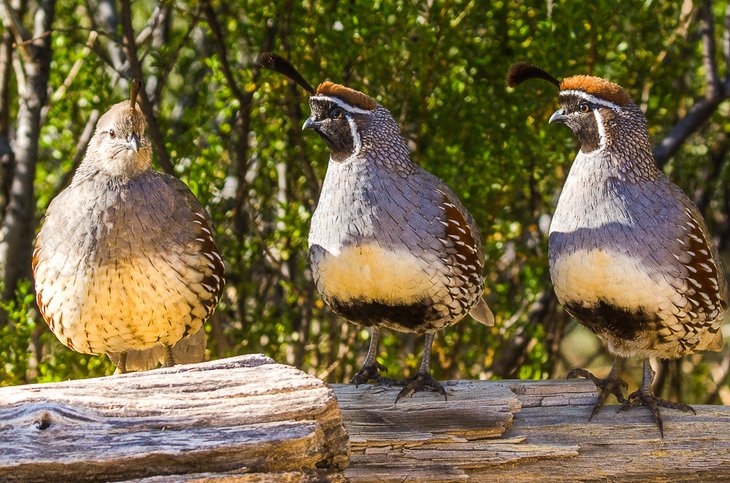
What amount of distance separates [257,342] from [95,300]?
1562 millimetres

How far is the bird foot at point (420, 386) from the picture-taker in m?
3.56

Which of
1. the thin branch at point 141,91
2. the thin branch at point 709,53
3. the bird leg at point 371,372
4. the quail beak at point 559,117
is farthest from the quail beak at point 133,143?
the thin branch at point 709,53

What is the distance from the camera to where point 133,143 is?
11.3ft

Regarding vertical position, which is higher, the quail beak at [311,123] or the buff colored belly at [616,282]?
the quail beak at [311,123]

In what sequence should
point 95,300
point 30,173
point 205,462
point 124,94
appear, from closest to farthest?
point 205,462
point 95,300
point 30,173
point 124,94

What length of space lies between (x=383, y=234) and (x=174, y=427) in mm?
1087

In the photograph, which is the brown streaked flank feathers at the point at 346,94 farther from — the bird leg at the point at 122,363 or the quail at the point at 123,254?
the bird leg at the point at 122,363

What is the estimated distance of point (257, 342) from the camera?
4840mm

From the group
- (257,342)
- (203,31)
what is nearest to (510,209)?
(257,342)

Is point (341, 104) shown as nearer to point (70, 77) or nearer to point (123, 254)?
point (123, 254)

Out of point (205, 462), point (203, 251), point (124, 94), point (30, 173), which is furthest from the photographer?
point (124, 94)

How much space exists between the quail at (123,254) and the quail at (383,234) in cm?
43

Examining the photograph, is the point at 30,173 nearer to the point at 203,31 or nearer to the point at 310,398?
the point at 203,31

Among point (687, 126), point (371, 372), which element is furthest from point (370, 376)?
point (687, 126)
